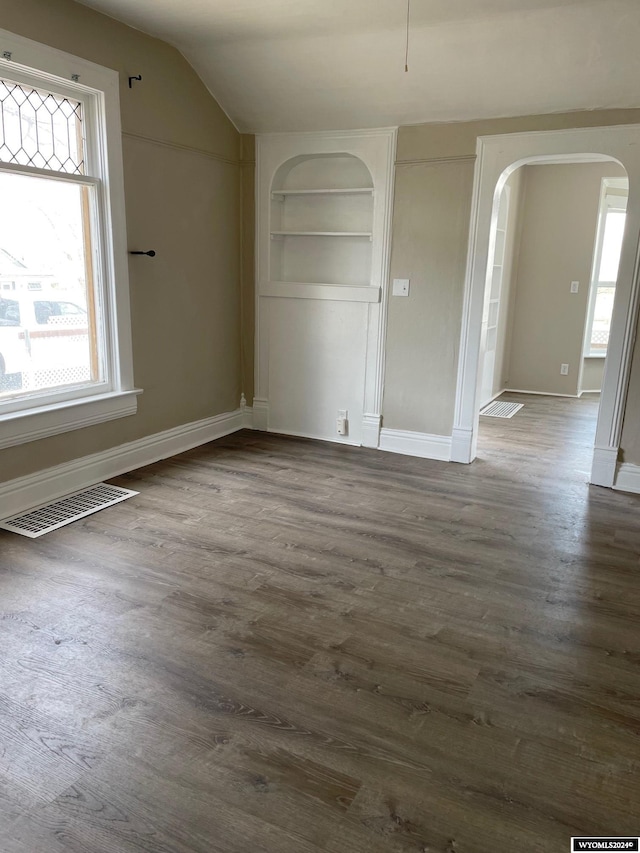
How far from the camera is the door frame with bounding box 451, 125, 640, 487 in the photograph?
3670 mm

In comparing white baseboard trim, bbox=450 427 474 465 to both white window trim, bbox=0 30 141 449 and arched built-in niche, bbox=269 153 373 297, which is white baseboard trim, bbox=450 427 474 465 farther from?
white window trim, bbox=0 30 141 449

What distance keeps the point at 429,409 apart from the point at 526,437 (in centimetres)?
116

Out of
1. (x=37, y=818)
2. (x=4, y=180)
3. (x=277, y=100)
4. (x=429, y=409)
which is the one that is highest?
(x=277, y=100)

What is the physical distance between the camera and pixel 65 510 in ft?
11.2

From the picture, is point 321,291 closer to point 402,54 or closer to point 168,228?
point 168,228

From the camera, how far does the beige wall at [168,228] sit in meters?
3.43

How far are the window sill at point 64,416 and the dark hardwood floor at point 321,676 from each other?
0.56 metres

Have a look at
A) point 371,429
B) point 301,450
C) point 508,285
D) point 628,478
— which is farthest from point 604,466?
point 508,285

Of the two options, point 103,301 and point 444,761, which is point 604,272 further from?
point 444,761

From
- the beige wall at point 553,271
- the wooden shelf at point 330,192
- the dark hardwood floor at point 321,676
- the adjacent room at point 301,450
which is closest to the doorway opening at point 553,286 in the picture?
the beige wall at point 553,271

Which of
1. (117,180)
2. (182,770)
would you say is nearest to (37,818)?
(182,770)

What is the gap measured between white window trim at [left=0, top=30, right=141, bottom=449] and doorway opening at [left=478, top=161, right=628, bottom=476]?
3.59 metres

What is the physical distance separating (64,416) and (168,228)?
1.44m

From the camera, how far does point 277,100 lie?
4.30 metres
